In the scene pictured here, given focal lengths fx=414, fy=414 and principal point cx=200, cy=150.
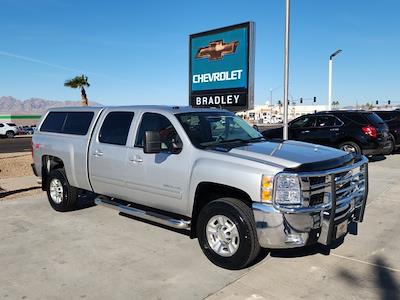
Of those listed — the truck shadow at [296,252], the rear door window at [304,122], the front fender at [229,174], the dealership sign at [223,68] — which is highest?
the dealership sign at [223,68]

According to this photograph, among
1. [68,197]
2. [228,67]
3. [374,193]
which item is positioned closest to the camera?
[68,197]

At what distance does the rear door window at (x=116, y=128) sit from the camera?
602 centimetres

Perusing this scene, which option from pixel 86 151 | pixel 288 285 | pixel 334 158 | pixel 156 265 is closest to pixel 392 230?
pixel 334 158

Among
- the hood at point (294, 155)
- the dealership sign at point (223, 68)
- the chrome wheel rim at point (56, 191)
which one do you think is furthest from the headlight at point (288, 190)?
the dealership sign at point (223, 68)

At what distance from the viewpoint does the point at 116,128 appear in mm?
6207

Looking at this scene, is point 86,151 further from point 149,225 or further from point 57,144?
point 149,225

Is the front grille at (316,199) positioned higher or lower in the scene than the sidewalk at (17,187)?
higher

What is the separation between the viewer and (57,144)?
716cm

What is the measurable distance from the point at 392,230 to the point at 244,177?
299 centimetres

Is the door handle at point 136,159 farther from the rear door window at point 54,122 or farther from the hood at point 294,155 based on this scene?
the rear door window at point 54,122

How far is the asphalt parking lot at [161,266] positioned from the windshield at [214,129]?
1393 millimetres

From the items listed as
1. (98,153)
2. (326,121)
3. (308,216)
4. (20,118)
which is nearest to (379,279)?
(308,216)

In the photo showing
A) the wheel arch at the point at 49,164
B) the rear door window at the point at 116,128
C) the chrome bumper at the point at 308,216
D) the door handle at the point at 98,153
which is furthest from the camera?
the wheel arch at the point at 49,164

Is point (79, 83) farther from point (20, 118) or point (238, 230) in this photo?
point (20, 118)
